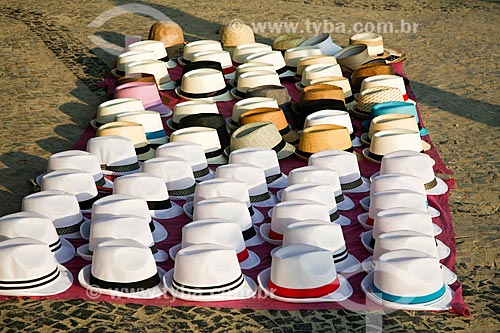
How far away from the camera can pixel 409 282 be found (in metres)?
4.88

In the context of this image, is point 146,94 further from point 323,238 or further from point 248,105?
point 323,238

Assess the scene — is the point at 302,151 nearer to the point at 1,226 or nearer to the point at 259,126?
the point at 259,126

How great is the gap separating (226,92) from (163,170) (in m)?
2.31

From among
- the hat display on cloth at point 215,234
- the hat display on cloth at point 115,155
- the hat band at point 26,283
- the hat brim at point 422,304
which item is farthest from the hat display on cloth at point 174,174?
the hat brim at point 422,304

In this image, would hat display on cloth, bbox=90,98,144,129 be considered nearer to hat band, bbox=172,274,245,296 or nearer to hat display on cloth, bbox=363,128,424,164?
hat display on cloth, bbox=363,128,424,164

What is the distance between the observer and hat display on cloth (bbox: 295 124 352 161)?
690cm

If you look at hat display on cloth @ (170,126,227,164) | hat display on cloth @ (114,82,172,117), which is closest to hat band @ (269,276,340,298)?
hat display on cloth @ (170,126,227,164)

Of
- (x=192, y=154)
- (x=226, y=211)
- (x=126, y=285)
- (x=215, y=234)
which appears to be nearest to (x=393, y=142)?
(x=192, y=154)

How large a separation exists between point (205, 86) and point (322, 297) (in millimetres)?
3663

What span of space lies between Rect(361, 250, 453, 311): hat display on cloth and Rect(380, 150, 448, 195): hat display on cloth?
4.58ft

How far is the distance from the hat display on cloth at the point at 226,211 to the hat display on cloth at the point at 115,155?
1268 millimetres

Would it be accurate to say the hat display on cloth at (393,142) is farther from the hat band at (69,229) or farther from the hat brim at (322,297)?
the hat band at (69,229)

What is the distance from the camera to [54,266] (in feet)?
16.9

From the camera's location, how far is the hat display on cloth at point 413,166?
628 cm
